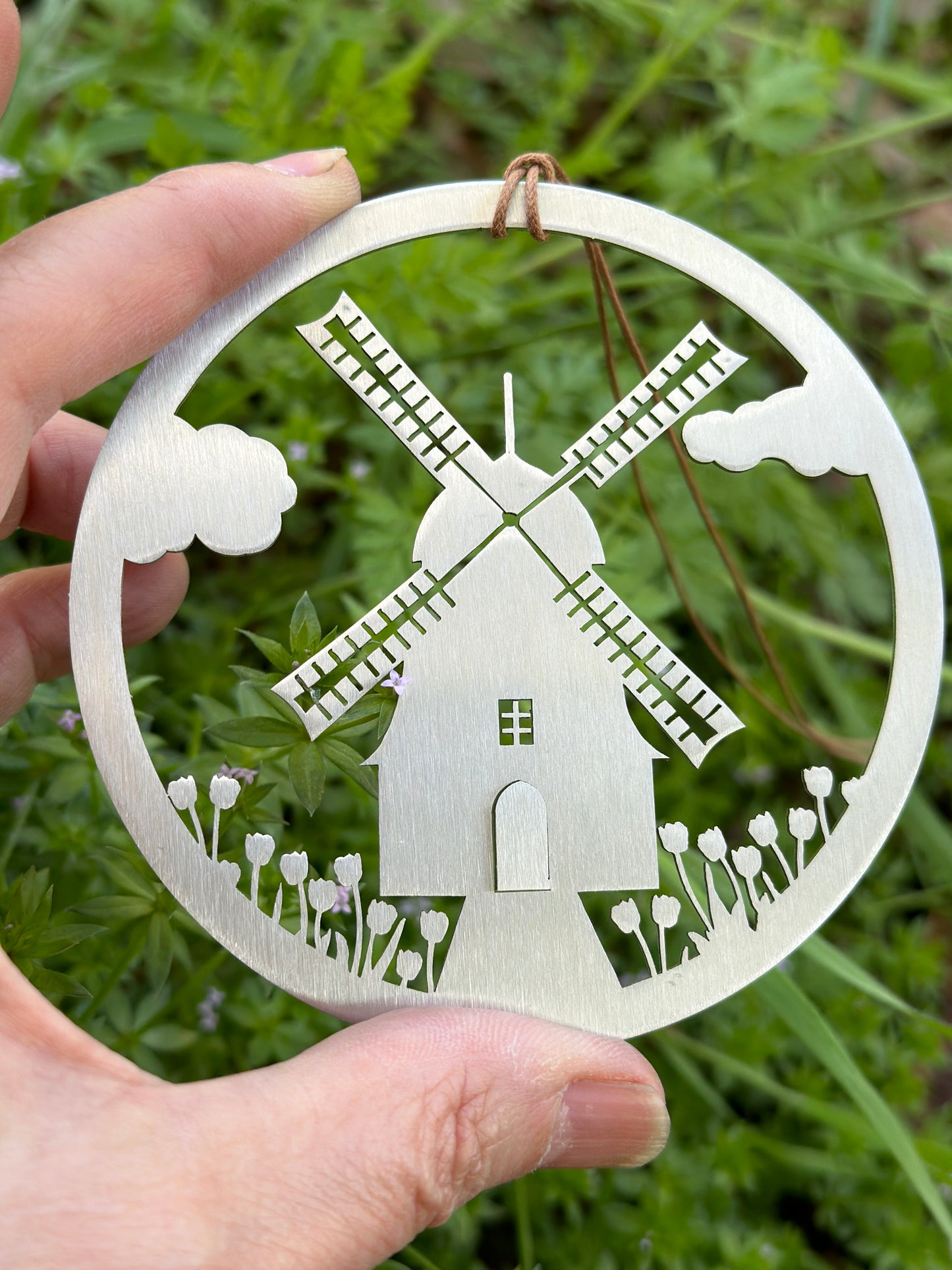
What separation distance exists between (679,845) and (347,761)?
737mm

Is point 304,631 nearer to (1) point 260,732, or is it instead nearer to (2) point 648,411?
(1) point 260,732

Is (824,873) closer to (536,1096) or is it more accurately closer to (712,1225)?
(536,1096)

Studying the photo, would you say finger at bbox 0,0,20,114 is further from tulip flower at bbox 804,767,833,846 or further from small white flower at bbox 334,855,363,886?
tulip flower at bbox 804,767,833,846

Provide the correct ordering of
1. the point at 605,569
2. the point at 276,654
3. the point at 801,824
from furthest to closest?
the point at 605,569
the point at 801,824
the point at 276,654

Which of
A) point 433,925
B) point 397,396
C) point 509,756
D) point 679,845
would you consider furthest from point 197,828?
point 397,396

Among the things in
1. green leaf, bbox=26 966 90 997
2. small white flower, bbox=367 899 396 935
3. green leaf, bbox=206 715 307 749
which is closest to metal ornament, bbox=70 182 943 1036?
small white flower, bbox=367 899 396 935

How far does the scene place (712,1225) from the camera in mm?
2934

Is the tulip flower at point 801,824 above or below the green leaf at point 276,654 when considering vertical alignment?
below

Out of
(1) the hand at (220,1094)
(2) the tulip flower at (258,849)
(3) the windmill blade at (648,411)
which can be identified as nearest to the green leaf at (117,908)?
(2) the tulip flower at (258,849)

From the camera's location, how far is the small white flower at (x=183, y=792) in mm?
2125

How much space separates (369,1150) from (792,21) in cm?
505

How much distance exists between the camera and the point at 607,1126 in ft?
6.77

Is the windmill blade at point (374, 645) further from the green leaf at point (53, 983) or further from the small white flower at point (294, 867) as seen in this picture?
the green leaf at point (53, 983)

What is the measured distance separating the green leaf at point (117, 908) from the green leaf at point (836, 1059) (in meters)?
1.43
